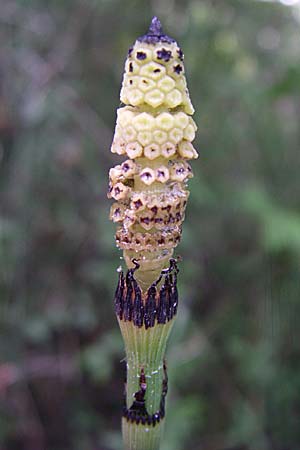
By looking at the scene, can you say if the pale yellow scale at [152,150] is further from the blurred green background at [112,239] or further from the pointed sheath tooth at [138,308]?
the blurred green background at [112,239]

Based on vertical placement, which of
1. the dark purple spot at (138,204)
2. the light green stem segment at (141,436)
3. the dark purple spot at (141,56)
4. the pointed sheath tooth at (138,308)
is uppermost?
the dark purple spot at (141,56)

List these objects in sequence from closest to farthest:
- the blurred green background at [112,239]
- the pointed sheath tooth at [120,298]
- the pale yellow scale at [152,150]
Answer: the pale yellow scale at [152,150]
the pointed sheath tooth at [120,298]
the blurred green background at [112,239]

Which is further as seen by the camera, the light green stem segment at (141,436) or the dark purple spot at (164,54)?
the light green stem segment at (141,436)

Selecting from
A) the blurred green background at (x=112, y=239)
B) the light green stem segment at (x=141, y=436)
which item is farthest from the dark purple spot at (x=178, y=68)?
the blurred green background at (x=112, y=239)

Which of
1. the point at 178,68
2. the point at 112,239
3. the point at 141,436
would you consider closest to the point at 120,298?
the point at 141,436

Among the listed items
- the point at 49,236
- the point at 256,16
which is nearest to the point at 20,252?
the point at 49,236

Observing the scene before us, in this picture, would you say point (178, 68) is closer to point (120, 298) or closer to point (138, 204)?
point (138, 204)

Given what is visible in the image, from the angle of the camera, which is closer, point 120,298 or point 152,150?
point 152,150
